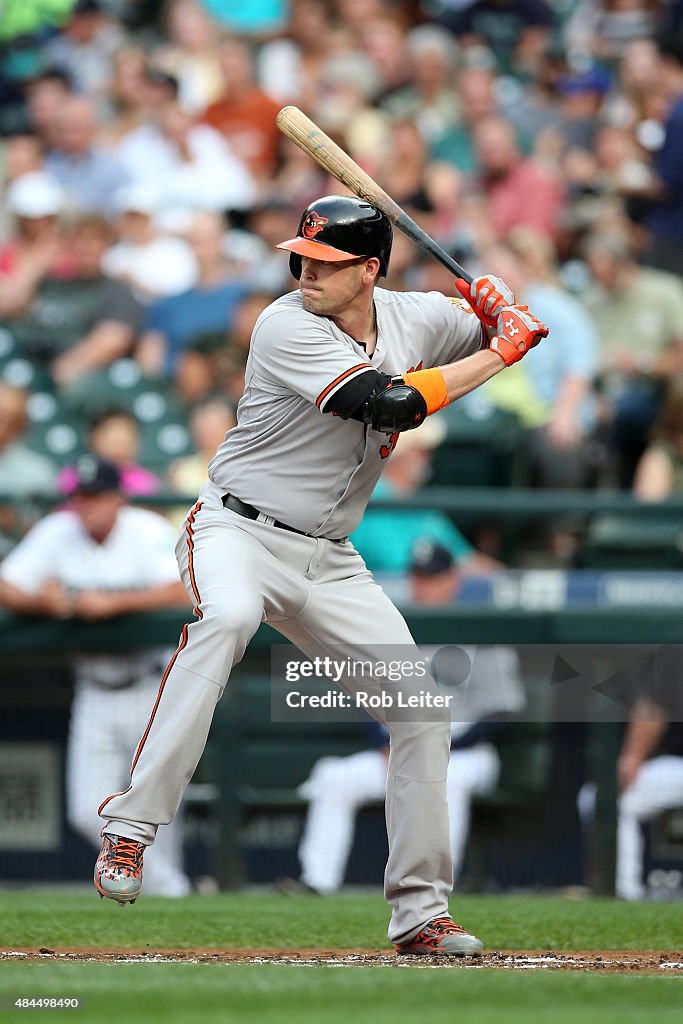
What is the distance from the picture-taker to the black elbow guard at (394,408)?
162 inches

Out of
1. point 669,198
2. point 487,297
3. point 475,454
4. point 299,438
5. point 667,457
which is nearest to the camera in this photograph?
point 299,438

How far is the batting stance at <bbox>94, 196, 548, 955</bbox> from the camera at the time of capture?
4152mm

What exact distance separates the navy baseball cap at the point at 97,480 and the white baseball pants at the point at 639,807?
7.68 feet

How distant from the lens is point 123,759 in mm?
6715

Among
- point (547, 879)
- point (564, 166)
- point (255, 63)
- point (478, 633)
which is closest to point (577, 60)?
point (564, 166)

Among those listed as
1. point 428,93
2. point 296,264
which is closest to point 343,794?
point 296,264

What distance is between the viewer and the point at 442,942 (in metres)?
4.32

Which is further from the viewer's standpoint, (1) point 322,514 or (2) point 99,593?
(2) point 99,593

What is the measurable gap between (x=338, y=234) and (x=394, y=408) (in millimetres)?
499

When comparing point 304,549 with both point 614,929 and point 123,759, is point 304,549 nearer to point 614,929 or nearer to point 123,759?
point 614,929

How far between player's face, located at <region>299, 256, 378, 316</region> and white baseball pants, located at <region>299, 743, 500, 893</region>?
8.99ft

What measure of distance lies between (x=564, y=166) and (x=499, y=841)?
4.82 m

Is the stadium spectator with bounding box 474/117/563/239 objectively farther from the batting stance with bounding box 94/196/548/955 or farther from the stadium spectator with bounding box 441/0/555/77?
the batting stance with bounding box 94/196/548/955

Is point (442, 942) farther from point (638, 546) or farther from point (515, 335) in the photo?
point (638, 546)
